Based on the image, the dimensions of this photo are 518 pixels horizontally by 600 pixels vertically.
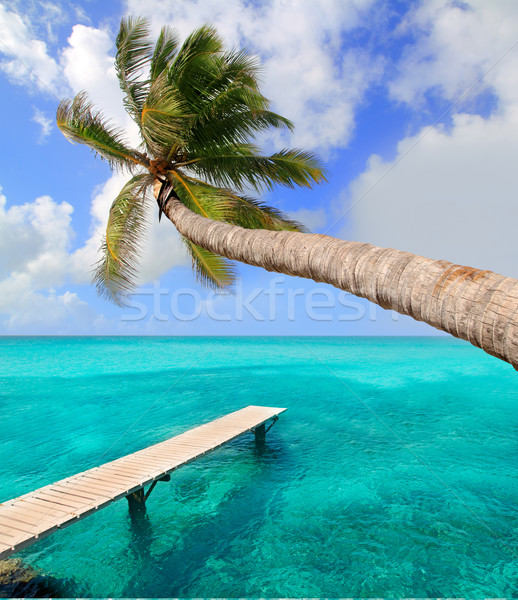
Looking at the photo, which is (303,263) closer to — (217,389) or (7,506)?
(7,506)

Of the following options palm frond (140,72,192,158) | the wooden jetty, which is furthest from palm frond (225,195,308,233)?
the wooden jetty

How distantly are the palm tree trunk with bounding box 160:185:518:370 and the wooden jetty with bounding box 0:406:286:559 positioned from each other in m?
3.88

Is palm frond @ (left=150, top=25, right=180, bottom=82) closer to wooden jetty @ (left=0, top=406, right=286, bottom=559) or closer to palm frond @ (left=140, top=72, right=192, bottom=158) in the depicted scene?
palm frond @ (left=140, top=72, right=192, bottom=158)

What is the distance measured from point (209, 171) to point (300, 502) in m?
7.03

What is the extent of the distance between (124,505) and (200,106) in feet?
25.8

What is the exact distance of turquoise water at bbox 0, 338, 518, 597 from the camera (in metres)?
5.50

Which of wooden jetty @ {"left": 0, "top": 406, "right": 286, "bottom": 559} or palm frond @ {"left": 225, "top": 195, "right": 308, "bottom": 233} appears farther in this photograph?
palm frond @ {"left": 225, "top": 195, "right": 308, "bottom": 233}

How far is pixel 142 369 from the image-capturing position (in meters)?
30.6

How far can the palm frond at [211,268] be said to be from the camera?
8.86 metres

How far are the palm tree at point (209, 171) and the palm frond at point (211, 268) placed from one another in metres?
0.03

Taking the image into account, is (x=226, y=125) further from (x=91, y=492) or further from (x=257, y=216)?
(x=91, y=492)

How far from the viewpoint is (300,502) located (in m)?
7.75

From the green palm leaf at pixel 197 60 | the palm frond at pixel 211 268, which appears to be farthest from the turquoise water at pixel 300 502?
the green palm leaf at pixel 197 60

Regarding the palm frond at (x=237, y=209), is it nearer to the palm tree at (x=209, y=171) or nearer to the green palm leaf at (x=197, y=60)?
the palm tree at (x=209, y=171)
